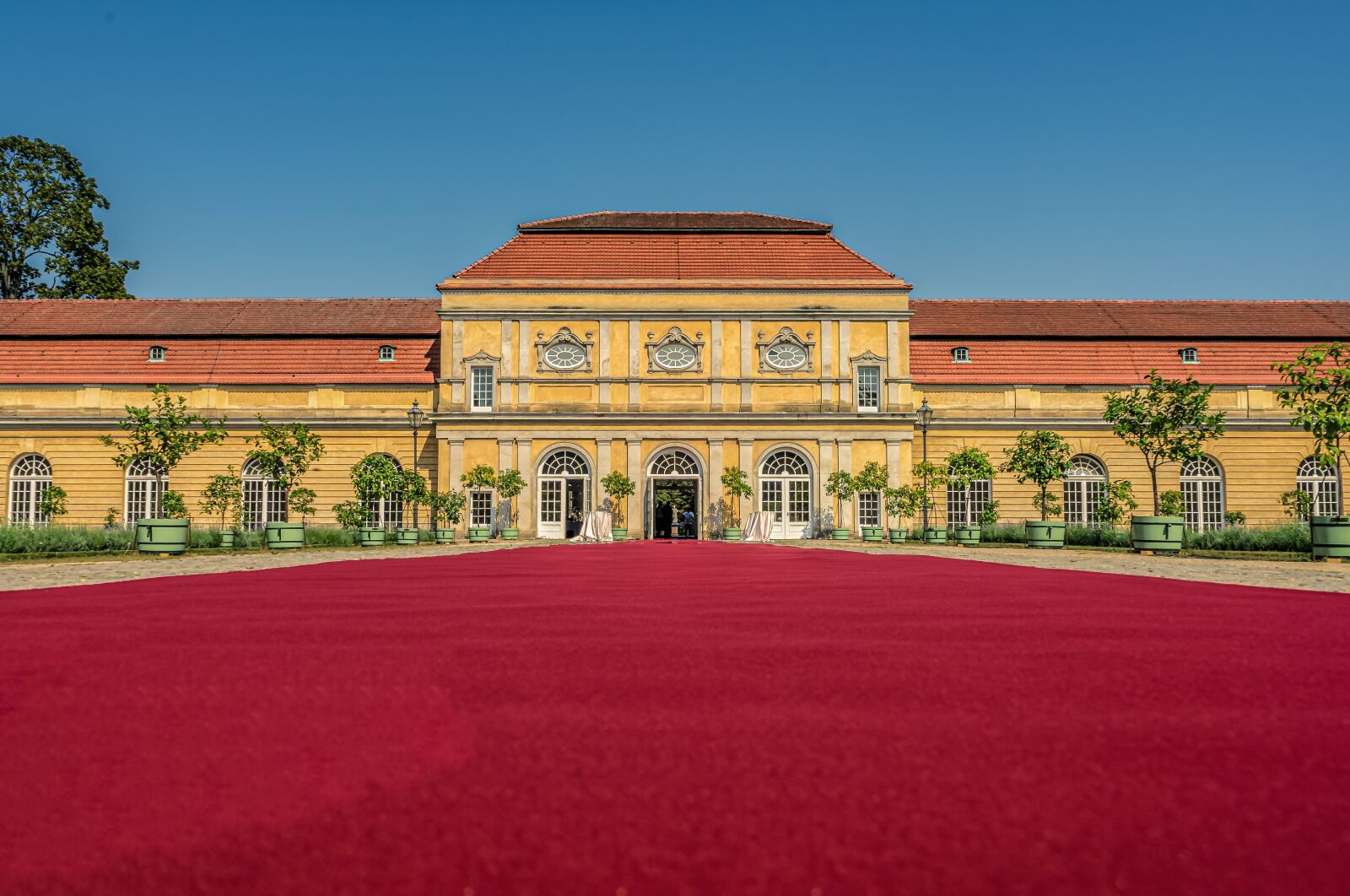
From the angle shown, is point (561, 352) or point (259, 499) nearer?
point (561, 352)

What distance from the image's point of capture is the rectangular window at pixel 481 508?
32.2 meters

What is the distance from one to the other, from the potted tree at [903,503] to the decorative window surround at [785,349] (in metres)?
5.08

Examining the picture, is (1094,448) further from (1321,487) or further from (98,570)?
(98,570)

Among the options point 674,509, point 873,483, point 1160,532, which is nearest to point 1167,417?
point 1160,532

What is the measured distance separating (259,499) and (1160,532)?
2845 centimetres

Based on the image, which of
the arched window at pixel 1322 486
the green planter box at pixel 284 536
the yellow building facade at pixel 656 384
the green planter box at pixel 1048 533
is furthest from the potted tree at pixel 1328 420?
the arched window at pixel 1322 486

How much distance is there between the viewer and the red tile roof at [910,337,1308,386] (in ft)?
113

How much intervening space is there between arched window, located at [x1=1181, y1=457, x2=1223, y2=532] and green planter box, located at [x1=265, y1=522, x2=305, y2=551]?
28.8 metres

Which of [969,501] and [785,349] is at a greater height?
[785,349]

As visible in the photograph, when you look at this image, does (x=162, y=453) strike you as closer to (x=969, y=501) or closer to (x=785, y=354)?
(x=785, y=354)

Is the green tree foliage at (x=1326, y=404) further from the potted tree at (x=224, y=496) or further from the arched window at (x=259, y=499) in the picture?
the arched window at (x=259, y=499)

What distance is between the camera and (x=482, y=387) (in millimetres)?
32969

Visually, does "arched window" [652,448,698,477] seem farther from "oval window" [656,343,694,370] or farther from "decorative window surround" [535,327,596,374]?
"decorative window surround" [535,327,596,374]

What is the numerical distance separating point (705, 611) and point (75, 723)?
163 inches
